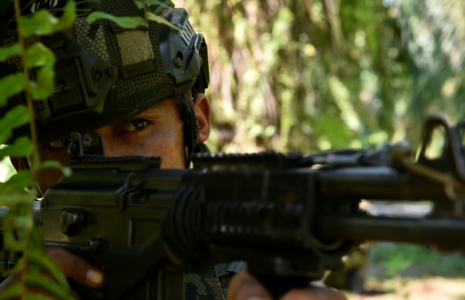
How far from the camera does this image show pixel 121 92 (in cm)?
237

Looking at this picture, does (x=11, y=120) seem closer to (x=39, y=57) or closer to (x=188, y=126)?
(x=39, y=57)

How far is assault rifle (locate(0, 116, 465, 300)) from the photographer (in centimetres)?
121

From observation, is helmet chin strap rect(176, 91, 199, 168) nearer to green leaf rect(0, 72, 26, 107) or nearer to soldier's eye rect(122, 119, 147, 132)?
soldier's eye rect(122, 119, 147, 132)

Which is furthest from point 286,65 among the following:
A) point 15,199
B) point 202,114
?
point 15,199

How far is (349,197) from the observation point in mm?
1303

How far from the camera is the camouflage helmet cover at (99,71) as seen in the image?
229 centimetres

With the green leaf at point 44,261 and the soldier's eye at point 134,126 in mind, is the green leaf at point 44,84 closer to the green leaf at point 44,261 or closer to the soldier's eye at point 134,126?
the green leaf at point 44,261

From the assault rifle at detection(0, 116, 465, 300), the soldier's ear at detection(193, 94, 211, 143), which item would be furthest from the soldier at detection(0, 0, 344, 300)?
the assault rifle at detection(0, 116, 465, 300)

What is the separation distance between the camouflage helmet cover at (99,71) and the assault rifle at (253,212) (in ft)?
1.27

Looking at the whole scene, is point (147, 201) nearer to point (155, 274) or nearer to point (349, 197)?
point (155, 274)

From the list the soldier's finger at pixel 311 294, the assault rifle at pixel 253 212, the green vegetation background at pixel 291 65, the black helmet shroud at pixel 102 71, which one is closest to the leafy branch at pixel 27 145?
the assault rifle at pixel 253 212

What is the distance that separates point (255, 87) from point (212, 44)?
1.80 feet

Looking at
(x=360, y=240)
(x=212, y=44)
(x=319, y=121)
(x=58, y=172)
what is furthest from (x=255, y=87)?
(x=360, y=240)

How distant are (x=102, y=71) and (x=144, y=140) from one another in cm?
31
